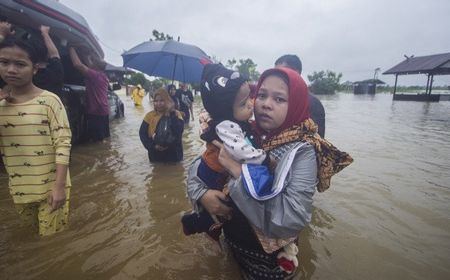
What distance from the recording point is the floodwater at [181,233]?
258 centimetres

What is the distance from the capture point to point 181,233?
10.5ft

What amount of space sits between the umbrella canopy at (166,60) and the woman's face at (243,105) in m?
3.86

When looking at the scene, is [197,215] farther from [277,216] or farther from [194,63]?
[194,63]

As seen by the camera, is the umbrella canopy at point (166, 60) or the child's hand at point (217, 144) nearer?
the child's hand at point (217, 144)

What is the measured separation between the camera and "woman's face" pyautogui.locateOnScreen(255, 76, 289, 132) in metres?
1.71

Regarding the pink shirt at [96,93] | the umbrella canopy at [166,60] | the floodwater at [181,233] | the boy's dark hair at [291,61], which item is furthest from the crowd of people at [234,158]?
the pink shirt at [96,93]

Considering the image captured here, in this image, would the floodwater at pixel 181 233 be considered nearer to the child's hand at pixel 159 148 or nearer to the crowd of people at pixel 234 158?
the child's hand at pixel 159 148

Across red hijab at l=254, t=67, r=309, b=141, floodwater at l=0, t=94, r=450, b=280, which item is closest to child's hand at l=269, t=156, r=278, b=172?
red hijab at l=254, t=67, r=309, b=141

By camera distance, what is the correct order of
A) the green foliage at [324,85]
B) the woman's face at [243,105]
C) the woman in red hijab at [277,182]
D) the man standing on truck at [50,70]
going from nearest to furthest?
1. the woman in red hijab at [277,182]
2. the woman's face at [243,105]
3. the man standing on truck at [50,70]
4. the green foliage at [324,85]

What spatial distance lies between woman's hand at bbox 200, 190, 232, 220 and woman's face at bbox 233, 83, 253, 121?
1.68 feet

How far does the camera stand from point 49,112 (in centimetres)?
214

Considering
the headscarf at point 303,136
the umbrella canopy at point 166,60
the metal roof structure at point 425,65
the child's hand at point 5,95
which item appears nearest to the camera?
the headscarf at point 303,136

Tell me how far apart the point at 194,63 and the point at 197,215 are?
196 inches

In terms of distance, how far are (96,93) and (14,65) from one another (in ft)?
13.7
